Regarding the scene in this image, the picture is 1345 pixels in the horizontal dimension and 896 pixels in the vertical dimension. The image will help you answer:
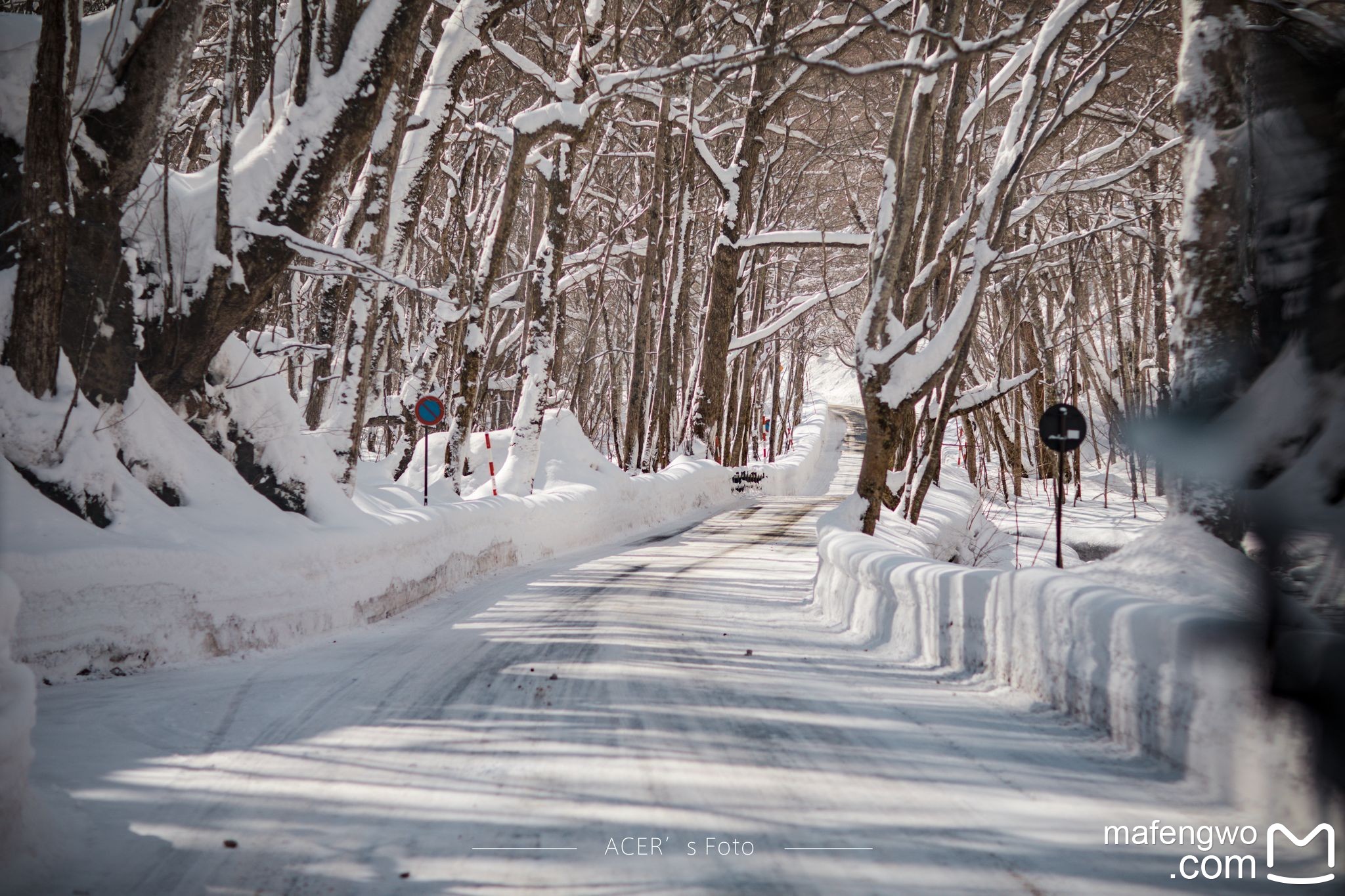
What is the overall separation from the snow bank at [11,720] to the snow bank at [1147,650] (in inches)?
164

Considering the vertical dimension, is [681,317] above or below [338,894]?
above

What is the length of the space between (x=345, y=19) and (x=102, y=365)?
12.3 ft

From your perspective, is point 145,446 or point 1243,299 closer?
point 1243,299

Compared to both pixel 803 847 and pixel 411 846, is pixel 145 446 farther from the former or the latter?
pixel 803 847

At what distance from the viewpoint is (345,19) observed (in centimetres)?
781

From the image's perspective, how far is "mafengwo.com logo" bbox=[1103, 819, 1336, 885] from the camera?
272 cm

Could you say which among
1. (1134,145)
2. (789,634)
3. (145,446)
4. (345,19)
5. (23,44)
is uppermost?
(1134,145)

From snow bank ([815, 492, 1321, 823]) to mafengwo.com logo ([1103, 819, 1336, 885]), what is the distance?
9 centimetres

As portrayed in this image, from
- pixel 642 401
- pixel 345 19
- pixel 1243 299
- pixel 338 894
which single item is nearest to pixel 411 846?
pixel 338 894

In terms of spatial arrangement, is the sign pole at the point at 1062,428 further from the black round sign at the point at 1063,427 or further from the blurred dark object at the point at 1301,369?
the blurred dark object at the point at 1301,369

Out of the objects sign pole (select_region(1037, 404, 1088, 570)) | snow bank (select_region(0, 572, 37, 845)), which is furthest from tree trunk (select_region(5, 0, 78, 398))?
sign pole (select_region(1037, 404, 1088, 570))

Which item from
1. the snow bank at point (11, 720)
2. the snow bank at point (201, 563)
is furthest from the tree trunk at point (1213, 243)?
the snow bank at point (201, 563)

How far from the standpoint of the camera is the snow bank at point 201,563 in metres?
5.10

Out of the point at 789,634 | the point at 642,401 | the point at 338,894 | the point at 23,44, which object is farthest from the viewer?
the point at 642,401
